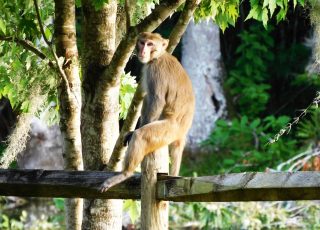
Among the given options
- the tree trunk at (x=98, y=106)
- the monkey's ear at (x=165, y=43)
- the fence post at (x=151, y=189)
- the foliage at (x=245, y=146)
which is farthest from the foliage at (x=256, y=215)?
the fence post at (x=151, y=189)

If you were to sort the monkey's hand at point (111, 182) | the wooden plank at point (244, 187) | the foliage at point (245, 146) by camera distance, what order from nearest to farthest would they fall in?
the wooden plank at point (244, 187)
the monkey's hand at point (111, 182)
the foliage at point (245, 146)

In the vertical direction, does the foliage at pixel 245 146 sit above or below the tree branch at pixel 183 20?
above

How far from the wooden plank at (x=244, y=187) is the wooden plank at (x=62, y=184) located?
335 mm

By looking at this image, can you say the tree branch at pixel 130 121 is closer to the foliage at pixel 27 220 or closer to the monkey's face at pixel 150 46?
the monkey's face at pixel 150 46

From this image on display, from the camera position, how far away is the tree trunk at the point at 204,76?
44.8 feet

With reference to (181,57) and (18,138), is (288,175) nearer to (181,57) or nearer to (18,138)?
(18,138)

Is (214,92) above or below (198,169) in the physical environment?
above

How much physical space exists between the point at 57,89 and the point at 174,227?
4.75m

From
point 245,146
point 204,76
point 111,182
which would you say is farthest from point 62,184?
point 204,76

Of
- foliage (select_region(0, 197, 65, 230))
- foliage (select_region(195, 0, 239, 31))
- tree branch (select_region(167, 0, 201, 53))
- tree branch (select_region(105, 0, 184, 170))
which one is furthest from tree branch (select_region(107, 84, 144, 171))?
foliage (select_region(0, 197, 65, 230))

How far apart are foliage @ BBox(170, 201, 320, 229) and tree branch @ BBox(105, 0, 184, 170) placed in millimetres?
3608

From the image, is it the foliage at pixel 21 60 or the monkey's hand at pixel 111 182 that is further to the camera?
the foliage at pixel 21 60

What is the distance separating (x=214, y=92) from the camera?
13.9 metres

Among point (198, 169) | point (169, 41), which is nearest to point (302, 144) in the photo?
point (198, 169)
